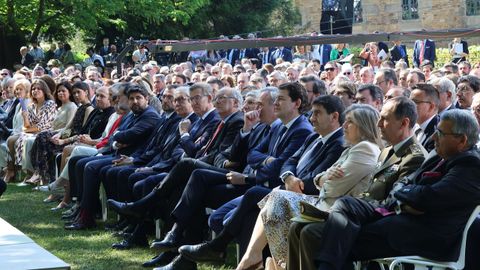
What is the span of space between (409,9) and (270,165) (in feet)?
139

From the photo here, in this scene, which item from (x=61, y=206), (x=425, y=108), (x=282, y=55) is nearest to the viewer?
(x=425, y=108)

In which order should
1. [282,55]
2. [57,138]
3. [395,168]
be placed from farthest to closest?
[282,55], [57,138], [395,168]

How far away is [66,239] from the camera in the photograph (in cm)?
977

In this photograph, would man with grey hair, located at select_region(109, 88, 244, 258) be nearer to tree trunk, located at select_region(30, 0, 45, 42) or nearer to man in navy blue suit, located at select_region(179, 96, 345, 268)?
man in navy blue suit, located at select_region(179, 96, 345, 268)

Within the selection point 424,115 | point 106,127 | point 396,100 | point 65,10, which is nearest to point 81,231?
point 106,127

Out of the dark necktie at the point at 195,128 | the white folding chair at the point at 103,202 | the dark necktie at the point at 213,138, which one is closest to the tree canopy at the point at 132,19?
the white folding chair at the point at 103,202

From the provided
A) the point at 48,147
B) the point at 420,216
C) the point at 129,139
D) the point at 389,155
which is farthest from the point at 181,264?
the point at 48,147

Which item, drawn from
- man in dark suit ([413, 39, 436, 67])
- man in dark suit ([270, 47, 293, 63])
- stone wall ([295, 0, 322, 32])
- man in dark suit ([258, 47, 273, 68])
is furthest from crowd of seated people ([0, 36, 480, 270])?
stone wall ([295, 0, 322, 32])

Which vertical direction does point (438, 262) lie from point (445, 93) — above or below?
below

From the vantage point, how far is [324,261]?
584 centimetres

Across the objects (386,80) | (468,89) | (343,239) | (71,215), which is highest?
(468,89)

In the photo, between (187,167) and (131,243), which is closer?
(187,167)

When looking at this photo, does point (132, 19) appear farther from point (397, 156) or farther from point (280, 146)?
point (397, 156)

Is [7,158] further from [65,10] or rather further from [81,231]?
[65,10]
